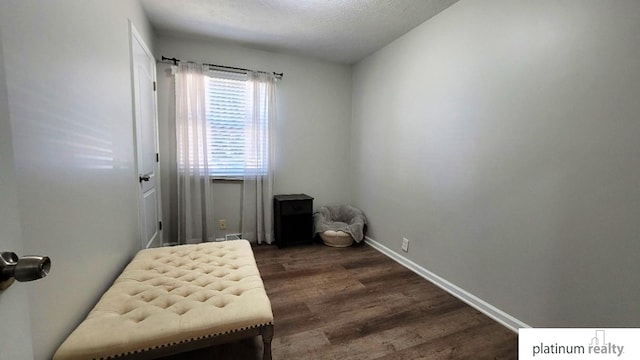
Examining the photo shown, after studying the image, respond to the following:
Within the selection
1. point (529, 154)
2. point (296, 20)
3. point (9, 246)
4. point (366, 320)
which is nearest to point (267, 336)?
point (366, 320)

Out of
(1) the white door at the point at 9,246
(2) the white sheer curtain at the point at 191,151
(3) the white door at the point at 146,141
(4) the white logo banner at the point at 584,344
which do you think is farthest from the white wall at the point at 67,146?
(4) the white logo banner at the point at 584,344

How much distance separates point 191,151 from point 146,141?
2.13 ft

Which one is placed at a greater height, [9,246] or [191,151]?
[191,151]

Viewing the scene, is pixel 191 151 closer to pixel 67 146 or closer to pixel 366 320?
pixel 67 146

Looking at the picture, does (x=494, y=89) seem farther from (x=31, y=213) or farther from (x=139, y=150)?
(x=139, y=150)

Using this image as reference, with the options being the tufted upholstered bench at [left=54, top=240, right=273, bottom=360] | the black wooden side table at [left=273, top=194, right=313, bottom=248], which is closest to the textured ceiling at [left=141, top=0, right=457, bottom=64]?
the black wooden side table at [left=273, top=194, right=313, bottom=248]

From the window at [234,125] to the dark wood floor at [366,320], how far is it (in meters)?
1.34

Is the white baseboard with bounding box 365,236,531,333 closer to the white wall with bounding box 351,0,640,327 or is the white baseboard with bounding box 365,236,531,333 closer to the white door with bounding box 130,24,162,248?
the white wall with bounding box 351,0,640,327

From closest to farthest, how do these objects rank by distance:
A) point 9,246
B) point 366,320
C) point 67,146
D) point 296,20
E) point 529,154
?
point 9,246
point 67,146
point 529,154
point 366,320
point 296,20

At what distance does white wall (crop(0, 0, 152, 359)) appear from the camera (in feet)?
2.98

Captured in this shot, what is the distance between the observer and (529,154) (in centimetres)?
171

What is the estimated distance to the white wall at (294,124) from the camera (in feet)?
10.0

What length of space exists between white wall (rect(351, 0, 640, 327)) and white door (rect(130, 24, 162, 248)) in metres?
2.58

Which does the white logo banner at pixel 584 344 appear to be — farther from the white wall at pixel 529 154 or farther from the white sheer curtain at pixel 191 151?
the white sheer curtain at pixel 191 151
